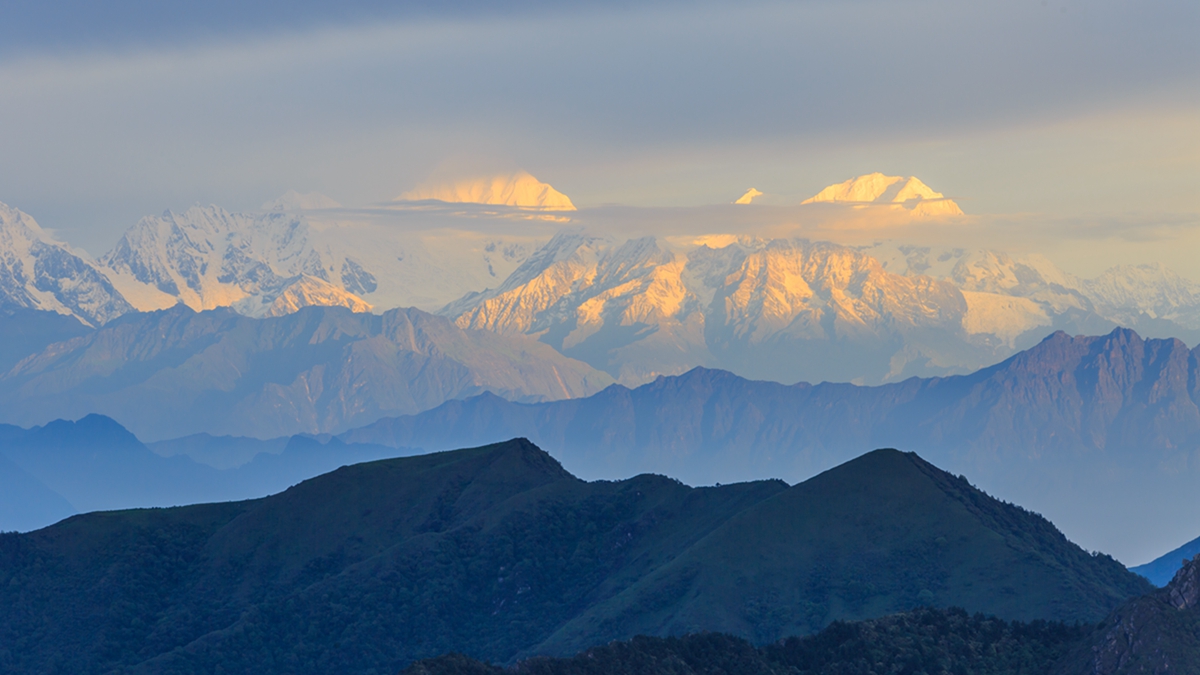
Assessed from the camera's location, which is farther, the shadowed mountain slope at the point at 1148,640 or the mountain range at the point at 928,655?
the mountain range at the point at 928,655

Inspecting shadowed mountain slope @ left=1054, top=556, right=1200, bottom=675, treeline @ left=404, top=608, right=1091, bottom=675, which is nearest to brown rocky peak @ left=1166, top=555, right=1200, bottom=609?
shadowed mountain slope @ left=1054, top=556, right=1200, bottom=675

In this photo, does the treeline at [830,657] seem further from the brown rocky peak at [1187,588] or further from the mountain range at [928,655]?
the brown rocky peak at [1187,588]

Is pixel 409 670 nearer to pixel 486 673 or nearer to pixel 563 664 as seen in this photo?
pixel 486 673

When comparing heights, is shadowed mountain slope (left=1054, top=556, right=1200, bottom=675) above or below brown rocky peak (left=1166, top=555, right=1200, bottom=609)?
below

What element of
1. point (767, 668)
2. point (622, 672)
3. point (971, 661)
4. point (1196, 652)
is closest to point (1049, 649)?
point (971, 661)

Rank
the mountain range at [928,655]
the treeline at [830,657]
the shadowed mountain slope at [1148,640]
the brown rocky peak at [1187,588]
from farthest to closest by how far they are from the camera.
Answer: the brown rocky peak at [1187,588], the treeline at [830,657], the mountain range at [928,655], the shadowed mountain slope at [1148,640]

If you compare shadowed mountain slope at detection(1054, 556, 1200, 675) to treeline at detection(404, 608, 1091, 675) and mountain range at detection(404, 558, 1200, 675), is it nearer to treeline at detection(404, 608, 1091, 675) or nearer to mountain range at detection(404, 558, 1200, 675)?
mountain range at detection(404, 558, 1200, 675)

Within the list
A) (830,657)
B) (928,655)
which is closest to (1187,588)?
(928,655)

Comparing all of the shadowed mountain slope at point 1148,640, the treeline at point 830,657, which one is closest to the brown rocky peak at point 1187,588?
the shadowed mountain slope at point 1148,640
